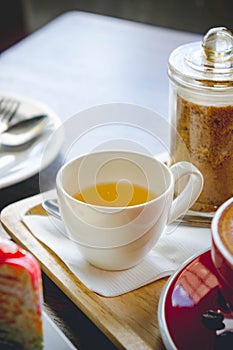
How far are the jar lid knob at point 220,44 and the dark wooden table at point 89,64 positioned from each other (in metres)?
0.29

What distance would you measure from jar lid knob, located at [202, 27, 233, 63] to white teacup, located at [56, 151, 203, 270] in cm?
13

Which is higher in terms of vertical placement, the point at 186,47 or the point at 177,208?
the point at 186,47

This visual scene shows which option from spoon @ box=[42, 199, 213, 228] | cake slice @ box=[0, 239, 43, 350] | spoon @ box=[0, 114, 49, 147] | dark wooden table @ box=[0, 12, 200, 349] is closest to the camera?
cake slice @ box=[0, 239, 43, 350]

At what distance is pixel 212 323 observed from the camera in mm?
626

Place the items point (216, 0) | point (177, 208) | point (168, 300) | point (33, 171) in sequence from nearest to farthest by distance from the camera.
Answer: point (168, 300)
point (177, 208)
point (33, 171)
point (216, 0)

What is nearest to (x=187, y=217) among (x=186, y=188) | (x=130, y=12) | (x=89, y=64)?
(x=186, y=188)

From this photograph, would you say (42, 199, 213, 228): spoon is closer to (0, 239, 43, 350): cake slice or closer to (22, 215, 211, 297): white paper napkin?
(22, 215, 211, 297): white paper napkin

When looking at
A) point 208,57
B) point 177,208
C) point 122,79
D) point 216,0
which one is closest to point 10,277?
point 177,208

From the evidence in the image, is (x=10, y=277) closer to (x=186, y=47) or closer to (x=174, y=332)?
(x=174, y=332)

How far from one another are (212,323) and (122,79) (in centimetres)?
65

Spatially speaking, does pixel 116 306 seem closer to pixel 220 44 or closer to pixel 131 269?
pixel 131 269

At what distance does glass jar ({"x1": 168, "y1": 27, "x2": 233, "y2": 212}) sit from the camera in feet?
2.57

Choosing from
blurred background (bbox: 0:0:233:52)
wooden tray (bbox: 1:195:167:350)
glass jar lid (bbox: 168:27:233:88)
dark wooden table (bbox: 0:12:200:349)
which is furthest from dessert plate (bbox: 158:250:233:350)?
blurred background (bbox: 0:0:233:52)

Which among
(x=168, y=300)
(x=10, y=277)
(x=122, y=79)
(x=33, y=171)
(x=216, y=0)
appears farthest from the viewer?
(x=216, y=0)
